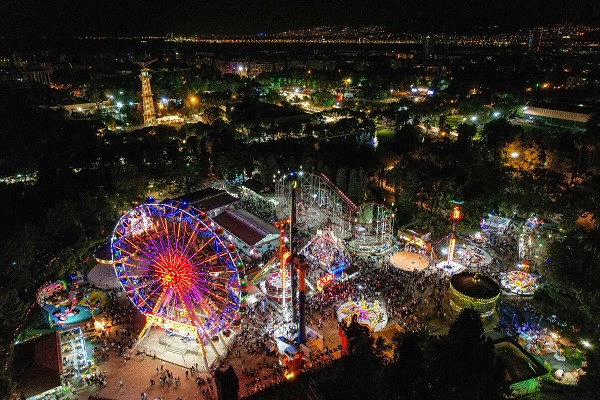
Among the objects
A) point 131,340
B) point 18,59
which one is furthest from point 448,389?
point 18,59

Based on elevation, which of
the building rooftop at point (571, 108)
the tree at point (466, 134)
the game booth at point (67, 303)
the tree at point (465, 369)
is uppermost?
the building rooftop at point (571, 108)

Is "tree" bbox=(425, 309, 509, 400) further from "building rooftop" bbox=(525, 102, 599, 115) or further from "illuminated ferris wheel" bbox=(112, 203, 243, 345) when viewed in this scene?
"building rooftop" bbox=(525, 102, 599, 115)

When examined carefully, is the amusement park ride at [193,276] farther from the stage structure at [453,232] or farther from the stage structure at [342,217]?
the stage structure at [453,232]

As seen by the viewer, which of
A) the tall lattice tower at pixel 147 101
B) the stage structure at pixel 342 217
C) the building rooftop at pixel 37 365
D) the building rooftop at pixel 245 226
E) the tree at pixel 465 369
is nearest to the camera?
the tree at pixel 465 369

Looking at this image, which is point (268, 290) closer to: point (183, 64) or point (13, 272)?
point (13, 272)

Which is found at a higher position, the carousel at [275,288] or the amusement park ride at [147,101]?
the amusement park ride at [147,101]

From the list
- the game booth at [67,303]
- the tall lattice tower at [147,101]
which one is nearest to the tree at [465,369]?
the game booth at [67,303]
